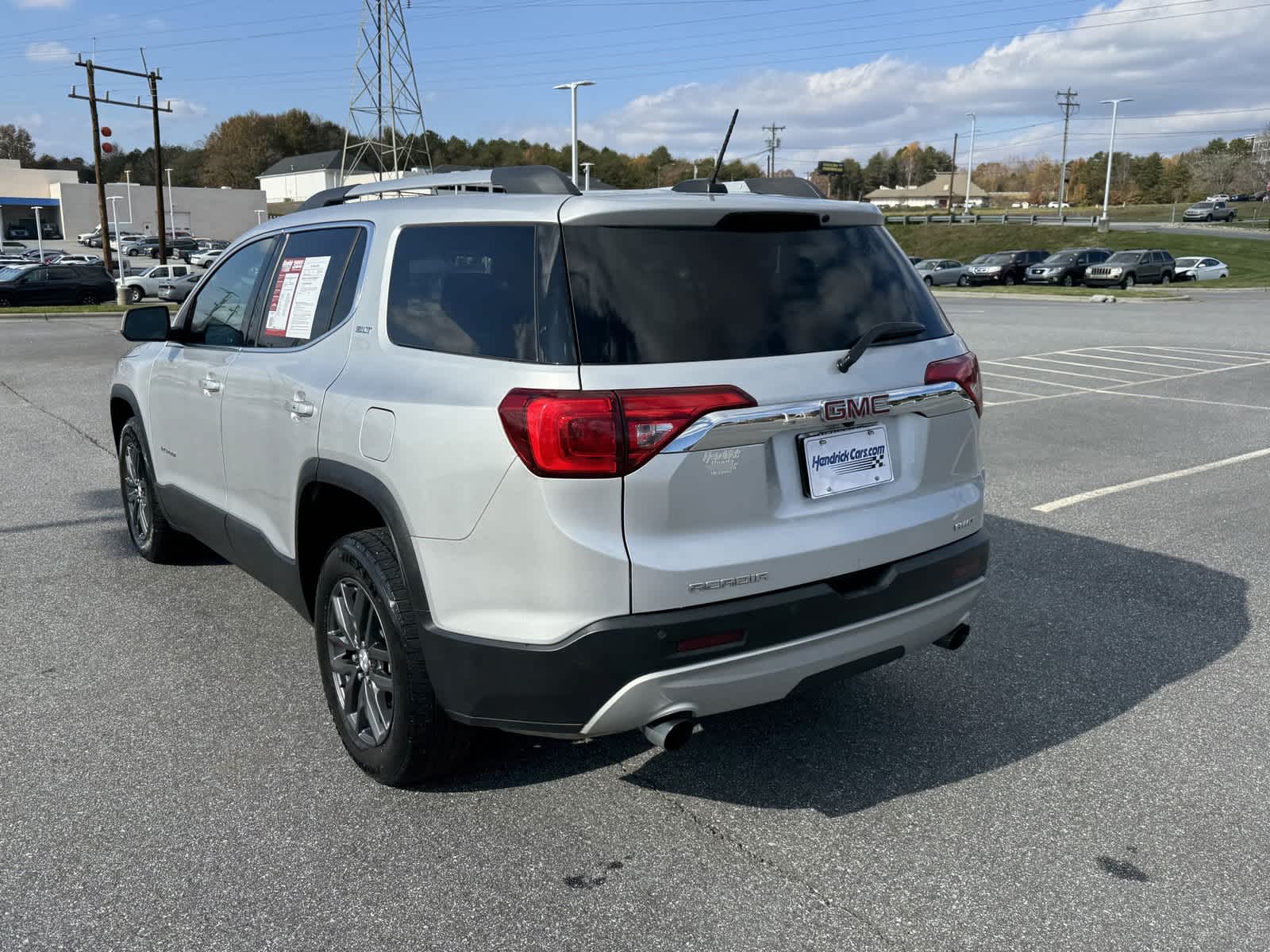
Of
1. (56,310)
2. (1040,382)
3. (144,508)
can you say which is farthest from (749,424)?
(56,310)

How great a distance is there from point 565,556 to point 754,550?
0.51 metres

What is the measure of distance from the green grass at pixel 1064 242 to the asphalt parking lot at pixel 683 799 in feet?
152

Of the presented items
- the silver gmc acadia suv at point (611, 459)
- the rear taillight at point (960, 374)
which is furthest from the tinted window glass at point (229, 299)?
the rear taillight at point (960, 374)

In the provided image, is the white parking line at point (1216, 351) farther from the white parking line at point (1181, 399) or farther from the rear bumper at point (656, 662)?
the rear bumper at point (656, 662)

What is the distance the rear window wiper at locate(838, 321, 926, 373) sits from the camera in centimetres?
300

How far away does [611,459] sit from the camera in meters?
2.63

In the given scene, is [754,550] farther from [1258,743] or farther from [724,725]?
[1258,743]

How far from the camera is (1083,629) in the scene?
186 inches

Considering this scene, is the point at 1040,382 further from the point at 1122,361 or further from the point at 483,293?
the point at 483,293

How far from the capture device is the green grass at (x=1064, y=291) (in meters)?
34.3


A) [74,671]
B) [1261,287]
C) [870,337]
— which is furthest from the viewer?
[1261,287]

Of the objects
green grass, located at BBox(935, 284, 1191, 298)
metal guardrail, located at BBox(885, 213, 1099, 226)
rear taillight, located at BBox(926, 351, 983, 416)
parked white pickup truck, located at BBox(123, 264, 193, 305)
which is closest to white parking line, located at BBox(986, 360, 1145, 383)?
rear taillight, located at BBox(926, 351, 983, 416)

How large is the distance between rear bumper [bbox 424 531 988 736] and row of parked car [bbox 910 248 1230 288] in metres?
37.2

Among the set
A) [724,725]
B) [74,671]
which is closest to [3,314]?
[74,671]
